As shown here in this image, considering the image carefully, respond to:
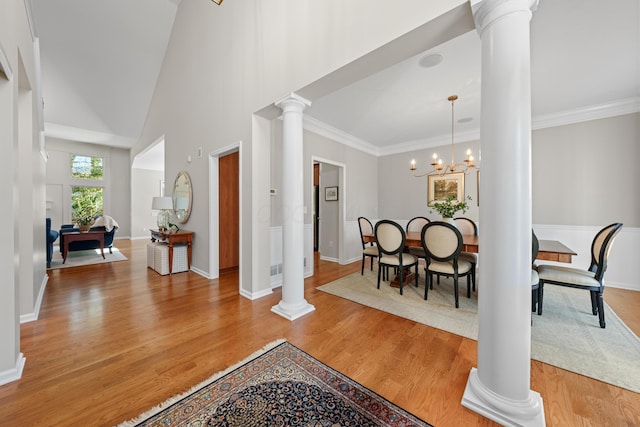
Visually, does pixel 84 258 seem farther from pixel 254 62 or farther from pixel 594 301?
pixel 594 301

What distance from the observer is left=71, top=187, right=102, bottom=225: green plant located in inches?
305

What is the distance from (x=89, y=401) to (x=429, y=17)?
10.0 feet

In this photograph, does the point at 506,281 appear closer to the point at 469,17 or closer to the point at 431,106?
the point at 469,17

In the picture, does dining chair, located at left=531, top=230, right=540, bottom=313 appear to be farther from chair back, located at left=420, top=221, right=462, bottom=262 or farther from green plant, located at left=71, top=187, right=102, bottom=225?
green plant, located at left=71, top=187, right=102, bottom=225

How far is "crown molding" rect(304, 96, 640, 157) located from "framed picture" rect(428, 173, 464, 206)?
693 mm

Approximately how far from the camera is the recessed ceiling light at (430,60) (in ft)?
8.24

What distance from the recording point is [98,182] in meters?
8.18

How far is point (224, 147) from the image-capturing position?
11.3ft

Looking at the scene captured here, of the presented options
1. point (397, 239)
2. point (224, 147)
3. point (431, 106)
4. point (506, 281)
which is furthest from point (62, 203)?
point (506, 281)

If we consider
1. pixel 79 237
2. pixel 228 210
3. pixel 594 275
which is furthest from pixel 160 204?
pixel 594 275

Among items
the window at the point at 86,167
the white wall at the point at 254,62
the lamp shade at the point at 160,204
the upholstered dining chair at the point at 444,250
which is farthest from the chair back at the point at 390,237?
the window at the point at 86,167

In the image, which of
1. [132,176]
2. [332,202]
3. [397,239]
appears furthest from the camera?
[132,176]

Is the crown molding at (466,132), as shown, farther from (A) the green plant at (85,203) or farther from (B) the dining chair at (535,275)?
(A) the green plant at (85,203)

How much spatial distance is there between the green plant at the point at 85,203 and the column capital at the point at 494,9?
10315mm
